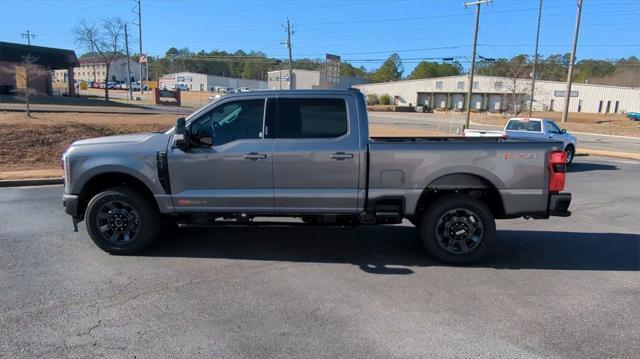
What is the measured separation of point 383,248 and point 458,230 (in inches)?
43.1

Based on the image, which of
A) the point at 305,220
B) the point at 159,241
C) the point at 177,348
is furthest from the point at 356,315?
the point at 159,241

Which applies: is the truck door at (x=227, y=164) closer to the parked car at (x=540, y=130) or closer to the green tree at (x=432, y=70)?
the parked car at (x=540, y=130)

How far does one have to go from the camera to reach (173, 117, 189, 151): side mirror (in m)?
5.39

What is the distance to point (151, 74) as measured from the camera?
159750 mm

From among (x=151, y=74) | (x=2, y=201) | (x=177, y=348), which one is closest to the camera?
(x=177, y=348)

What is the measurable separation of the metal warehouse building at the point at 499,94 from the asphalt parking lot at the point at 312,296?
58.1 m

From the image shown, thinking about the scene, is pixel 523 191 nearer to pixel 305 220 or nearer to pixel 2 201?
pixel 305 220

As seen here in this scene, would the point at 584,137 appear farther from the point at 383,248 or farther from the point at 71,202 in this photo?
the point at 71,202

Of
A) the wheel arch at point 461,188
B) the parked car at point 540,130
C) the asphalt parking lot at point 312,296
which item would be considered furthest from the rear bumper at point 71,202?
the parked car at point 540,130

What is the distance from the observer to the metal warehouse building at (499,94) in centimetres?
7356

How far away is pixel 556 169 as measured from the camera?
5.43 meters

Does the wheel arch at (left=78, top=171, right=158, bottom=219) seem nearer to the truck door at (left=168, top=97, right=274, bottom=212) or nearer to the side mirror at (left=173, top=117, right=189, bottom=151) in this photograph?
the truck door at (left=168, top=97, right=274, bottom=212)

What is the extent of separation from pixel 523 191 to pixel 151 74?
169325mm

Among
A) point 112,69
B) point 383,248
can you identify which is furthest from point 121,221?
point 112,69
